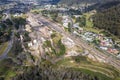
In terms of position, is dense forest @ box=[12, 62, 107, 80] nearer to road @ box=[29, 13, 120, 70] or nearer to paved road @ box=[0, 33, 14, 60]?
road @ box=[29, 13, 120, 70]

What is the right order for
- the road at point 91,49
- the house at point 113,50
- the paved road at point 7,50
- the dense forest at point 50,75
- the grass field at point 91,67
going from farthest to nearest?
the house at point 113,50, the paved road at point 7,50, the road at point 91,49, the grass field at point 91,67, the dense forest at point 50,75

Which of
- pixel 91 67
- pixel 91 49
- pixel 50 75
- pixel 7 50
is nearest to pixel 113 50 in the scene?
pixel 91 49

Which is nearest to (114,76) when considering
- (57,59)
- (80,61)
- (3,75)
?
(80,61)

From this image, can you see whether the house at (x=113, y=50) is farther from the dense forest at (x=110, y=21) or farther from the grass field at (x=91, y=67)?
the dense forest at (x=110, y=21)

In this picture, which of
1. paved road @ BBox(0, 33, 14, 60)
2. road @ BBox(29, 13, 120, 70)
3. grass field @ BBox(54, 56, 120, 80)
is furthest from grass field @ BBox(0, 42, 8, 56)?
road @ BBox(29, 13, 120, 70)

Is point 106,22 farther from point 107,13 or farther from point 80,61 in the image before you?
point 80,61

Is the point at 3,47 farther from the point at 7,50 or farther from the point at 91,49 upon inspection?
the point at 91,49

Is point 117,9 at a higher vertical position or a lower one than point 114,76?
higher

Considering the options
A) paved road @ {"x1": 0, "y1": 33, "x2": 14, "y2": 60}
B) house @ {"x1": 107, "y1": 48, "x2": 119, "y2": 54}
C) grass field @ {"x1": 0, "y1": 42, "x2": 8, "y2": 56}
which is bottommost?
house @ {"x1": 107, "y1": 48, "x2": 119, "y2": 54}

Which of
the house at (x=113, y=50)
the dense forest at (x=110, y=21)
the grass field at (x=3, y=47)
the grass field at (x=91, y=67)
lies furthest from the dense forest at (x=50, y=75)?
the dense forest at (x=110, y=21)
